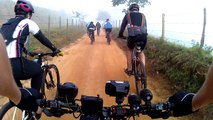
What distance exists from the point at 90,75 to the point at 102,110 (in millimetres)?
6980

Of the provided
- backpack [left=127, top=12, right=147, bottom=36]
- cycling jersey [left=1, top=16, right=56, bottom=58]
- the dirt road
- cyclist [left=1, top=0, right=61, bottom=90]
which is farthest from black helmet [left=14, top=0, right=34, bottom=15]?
backpack [left=127, top=12, right=147, bottom=36]

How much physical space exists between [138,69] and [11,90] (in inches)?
201

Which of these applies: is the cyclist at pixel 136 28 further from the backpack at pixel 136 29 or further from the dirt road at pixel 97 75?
the dirt road at pixel 97 75

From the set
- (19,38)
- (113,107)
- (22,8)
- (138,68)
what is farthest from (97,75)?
(113,107)

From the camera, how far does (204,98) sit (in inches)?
53.6

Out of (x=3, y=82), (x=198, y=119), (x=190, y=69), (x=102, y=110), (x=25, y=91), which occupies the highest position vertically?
(x=3, y=82)

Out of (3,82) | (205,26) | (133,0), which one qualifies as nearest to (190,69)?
(205,26)

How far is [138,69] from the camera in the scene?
6.26 meters

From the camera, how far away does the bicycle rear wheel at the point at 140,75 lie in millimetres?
6004

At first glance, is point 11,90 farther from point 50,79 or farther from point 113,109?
point 50,79

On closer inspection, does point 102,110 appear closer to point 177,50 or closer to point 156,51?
point 177,50

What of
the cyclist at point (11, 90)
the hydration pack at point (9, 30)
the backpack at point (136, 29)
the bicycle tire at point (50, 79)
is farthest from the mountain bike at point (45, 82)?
the cyclist at point (11, 90)

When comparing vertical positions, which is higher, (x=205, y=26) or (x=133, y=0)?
(x=133, y=0)

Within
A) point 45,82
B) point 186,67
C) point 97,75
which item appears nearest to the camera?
point 45,82
